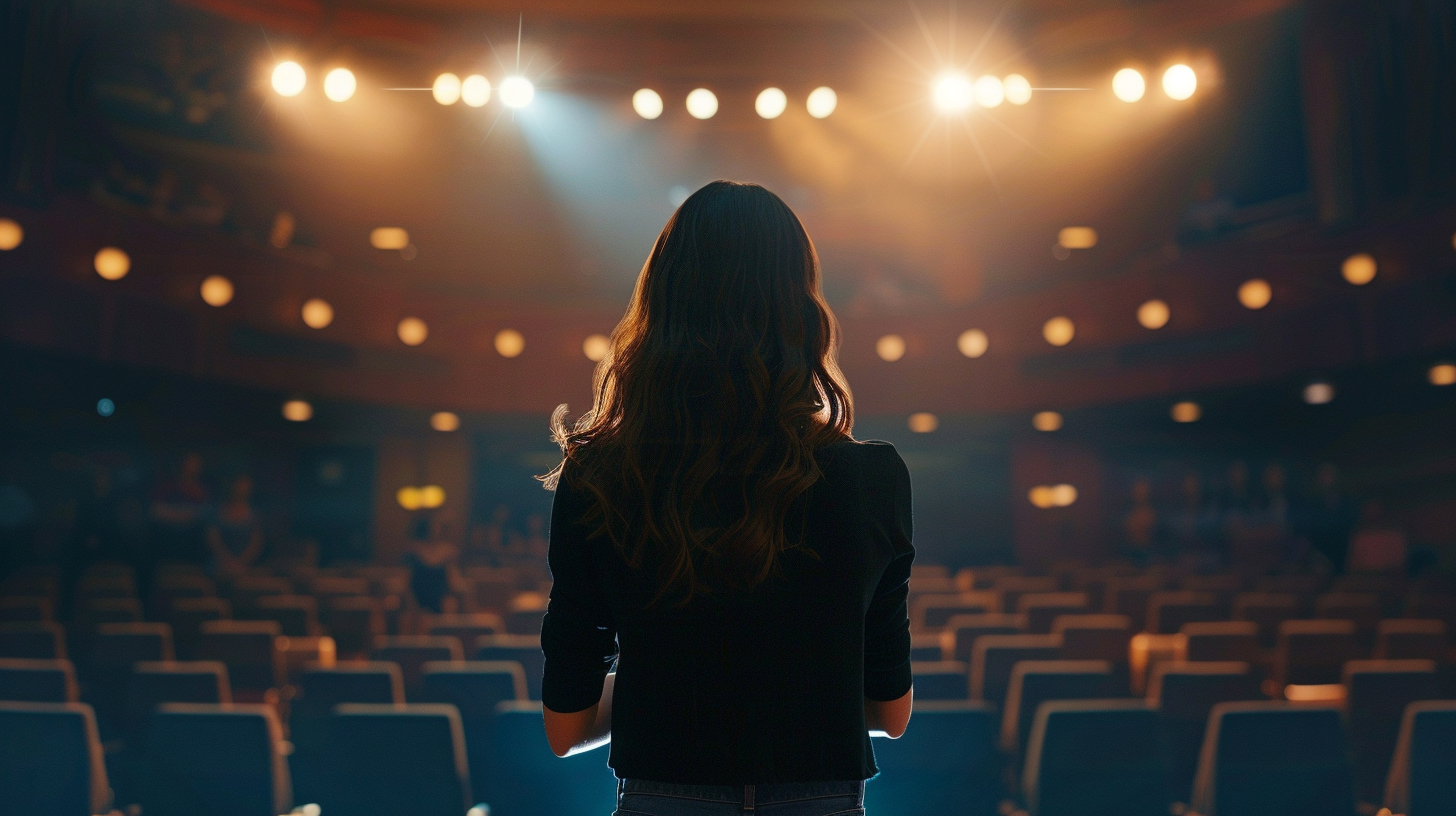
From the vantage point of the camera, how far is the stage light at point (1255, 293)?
35.9 ft

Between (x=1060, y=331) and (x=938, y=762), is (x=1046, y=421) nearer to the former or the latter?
(x=1060, y=331)

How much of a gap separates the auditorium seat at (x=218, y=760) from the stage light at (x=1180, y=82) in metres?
7.59

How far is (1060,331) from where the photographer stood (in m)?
13.2

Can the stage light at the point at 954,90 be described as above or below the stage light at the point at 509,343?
above

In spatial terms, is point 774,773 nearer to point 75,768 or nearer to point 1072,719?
point 1072,719

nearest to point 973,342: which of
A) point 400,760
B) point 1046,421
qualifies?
point 1046,421

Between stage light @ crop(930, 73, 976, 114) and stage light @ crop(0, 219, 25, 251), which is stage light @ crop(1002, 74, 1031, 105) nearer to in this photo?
stage light @ crop(930, 73, 976, 114)

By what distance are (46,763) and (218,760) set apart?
501mm

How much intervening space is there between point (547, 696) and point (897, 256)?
13649 millimetres

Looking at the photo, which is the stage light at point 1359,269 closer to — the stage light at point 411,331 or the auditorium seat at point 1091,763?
the auditorium seat at point 1091,763

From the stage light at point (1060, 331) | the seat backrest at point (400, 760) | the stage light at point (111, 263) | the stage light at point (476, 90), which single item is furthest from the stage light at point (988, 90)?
the stage light at point (111, 263)

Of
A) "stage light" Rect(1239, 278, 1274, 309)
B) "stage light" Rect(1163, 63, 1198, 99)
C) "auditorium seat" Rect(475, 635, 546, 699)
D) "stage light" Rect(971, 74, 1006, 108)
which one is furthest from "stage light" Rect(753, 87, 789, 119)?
"stage light" Rect(1239, 278, 1274, 309)

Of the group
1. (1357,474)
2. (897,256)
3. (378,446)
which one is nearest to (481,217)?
(378,446)

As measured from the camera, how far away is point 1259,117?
33.8ft
